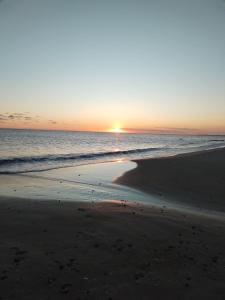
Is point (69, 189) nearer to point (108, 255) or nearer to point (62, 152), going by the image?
point (108, 255)

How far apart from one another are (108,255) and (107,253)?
3.4 inches

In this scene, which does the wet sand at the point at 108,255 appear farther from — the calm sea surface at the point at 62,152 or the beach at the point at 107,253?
the calm sea surface at the point at 62,152

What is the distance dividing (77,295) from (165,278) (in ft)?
5.23

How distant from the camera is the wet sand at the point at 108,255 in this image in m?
4.88

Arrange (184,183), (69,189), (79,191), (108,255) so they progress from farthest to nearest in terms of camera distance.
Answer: (184,183) < (69,189) < (79,191) < (108,255)

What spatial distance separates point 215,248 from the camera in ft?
22.7

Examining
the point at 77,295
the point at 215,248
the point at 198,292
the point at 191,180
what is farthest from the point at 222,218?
the point at 191,180

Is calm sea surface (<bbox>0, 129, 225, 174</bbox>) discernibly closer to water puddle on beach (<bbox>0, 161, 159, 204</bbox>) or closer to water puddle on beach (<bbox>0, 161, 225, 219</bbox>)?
water puddle on beach (<bbox>0, 161, 159, 204</bbox>)

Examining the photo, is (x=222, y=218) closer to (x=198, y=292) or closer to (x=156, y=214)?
(x=156, y=214)

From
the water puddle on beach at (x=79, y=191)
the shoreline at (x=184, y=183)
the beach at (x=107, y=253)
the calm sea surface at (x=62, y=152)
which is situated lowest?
the calm sea surface at (x=62, y=152)

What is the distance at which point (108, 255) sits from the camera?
605 centimetres

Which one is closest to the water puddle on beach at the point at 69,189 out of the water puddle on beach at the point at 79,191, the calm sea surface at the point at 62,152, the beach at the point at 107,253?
the water puddle on beach at the point at 79,191

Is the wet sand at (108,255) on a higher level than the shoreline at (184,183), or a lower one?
higher

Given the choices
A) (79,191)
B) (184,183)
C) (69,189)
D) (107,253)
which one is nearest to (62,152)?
(184,183)
